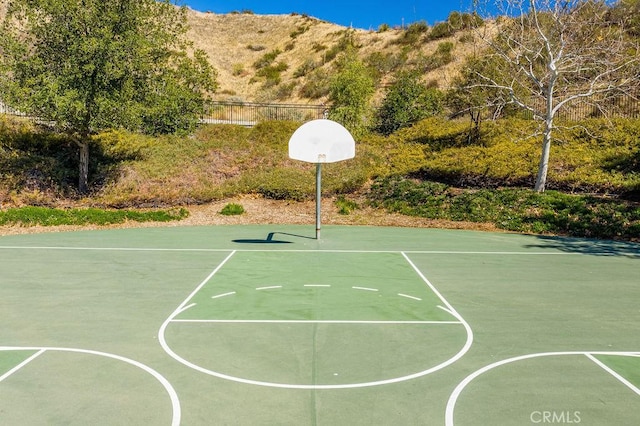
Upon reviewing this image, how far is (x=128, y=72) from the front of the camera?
18.1m

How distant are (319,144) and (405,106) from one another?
49.4ft

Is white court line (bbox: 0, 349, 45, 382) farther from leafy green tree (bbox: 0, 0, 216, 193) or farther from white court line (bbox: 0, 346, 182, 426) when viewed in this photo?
leafy green tree (bbox: 0, 0, 216, 193)

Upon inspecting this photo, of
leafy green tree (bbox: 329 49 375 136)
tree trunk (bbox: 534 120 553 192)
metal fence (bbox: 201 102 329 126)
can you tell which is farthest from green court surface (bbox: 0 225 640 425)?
metal fence (bbox: 201 102 329 126)

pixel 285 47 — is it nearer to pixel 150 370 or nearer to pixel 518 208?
pixel 518 208

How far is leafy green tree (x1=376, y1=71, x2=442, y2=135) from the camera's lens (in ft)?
92.1

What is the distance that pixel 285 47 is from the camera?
59562 mm

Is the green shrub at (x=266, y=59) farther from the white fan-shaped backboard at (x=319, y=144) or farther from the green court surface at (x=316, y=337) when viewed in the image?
the green court surface at (x=316, y=337)

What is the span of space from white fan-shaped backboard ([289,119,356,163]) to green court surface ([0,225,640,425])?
2.93 meters

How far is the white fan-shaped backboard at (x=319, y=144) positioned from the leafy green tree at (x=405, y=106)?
13975mm

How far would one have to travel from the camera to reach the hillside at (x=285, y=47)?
151 feet

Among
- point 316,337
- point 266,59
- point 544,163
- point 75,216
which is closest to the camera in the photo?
point 316,337

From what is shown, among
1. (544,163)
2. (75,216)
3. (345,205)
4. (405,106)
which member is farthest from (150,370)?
(405,106)

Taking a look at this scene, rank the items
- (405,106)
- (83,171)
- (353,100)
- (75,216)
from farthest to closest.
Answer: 1. (405,106)
2. (353,100)
3. (83,171)
4. (75,216)

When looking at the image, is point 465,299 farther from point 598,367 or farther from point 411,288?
point 598,367
